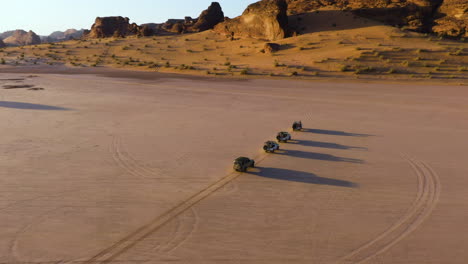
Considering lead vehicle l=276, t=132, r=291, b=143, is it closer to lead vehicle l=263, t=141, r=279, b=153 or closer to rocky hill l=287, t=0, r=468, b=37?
lead vehicle l=263, t=141, r=279, b=153

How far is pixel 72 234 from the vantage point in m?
6.28

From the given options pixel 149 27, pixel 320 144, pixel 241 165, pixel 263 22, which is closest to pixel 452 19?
pixel 263 22

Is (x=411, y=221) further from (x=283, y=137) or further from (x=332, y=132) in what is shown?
(x=332, y=132)

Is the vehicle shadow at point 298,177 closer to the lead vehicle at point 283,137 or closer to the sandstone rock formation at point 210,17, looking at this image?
the lead vehicle at point 283,137

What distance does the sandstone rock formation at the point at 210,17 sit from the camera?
54875mm

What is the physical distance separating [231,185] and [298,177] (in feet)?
5.84

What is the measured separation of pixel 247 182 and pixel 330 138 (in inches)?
191

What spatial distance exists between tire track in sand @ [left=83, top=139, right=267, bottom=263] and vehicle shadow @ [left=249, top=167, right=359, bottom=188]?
75 cm

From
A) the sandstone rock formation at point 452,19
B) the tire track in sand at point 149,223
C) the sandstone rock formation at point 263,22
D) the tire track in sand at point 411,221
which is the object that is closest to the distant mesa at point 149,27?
the sandstone rock formation at point 263,22

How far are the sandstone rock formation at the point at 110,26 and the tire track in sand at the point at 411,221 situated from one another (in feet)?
203

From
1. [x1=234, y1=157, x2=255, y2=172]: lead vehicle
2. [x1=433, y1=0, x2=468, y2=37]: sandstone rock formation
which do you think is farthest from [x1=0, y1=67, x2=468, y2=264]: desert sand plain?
[x1=433, y1=0, x2=468, y2=37]: sandstone rock formation

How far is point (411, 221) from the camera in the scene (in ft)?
21.6

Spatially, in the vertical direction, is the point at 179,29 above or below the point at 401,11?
below

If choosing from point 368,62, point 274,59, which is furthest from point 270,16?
point 368,62
